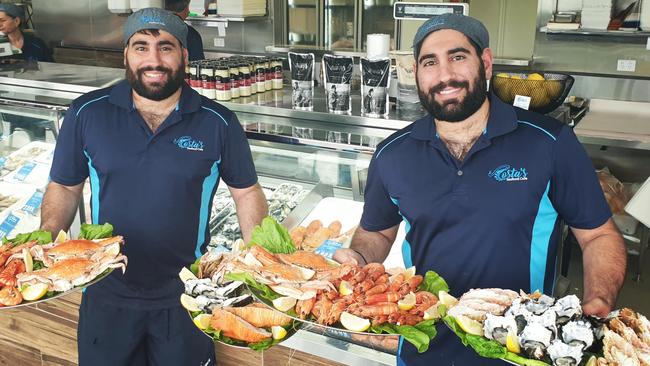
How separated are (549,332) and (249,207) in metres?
1.42

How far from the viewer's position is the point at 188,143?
98.4 inches

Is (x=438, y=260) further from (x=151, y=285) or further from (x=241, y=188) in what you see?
(x=151, y=285)

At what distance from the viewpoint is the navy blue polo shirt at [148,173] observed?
247cm

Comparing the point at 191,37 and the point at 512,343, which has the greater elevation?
the point at 191,37

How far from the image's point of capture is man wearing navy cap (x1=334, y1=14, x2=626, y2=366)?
6.50ft

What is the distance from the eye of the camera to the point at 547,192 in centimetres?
200

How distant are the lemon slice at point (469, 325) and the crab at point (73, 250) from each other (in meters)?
1.15

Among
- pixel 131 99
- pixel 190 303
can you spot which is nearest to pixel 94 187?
pixel 131 99

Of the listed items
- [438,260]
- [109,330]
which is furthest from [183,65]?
[438,260]

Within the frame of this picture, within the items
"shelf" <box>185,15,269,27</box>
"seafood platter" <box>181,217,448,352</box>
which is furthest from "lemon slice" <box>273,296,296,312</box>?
"shelf" <box>185,15,269,27</box>

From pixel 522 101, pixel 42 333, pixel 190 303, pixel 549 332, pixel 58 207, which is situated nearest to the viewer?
pixel 549 332

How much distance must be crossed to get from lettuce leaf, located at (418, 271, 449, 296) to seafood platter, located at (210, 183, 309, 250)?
1.36m

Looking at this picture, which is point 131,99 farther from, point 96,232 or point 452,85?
point 452,85

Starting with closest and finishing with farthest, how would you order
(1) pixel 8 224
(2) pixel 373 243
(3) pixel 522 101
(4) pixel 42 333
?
(2) pixel 373 243
(3) pixel 522 101
(4) pixel 42 333
(1) pixel 8 224
